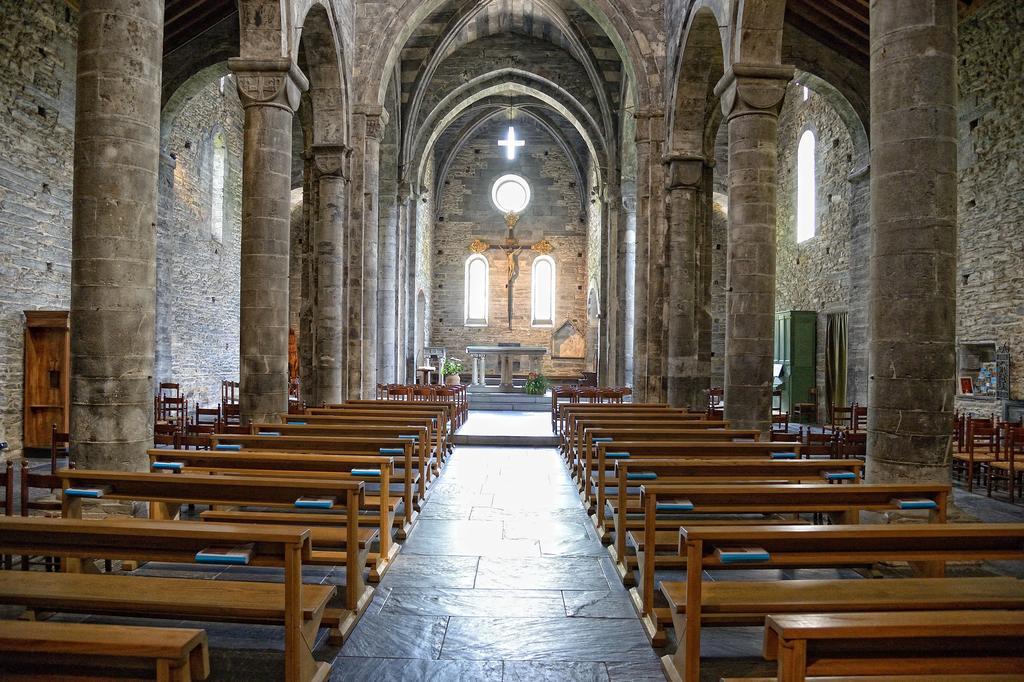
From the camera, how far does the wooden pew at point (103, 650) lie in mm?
1988

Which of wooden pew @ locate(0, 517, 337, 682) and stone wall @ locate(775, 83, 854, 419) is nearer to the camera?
wooden pew @ locate(0, 517, 337, 682)

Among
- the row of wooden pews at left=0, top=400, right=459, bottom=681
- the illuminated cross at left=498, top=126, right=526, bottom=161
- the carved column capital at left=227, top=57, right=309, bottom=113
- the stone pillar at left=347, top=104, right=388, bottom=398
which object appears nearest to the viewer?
the row of wooden pews at left=0, top=400, right=459, bottom=681

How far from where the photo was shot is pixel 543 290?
31.0 m

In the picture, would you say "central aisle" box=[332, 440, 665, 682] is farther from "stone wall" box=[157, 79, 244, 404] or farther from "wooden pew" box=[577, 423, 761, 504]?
"stone wall" box=[157, 79, 244, 404]

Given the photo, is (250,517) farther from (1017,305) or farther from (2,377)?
(1017,305)

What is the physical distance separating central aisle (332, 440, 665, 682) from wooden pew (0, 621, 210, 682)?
1.44m

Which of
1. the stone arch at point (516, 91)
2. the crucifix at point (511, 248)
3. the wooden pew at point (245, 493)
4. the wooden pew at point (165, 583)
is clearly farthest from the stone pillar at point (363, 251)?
the crucifix at point (511, 248)

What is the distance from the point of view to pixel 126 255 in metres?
5.59

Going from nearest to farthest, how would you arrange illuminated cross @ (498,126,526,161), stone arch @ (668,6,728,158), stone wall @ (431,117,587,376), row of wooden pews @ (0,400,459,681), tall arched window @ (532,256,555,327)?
row of wooden pews @ (0,400,459,681)
stone arch @ (668,6,728,158)
illuminated cross @ (498,126,526,161)
stone wall @ (431,117,587,376)
tall arched window @ (532,256,555,327)

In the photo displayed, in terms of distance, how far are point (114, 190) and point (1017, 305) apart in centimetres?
1243

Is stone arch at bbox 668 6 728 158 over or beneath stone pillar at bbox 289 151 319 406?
over

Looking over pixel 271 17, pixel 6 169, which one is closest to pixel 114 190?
pixel 271 17

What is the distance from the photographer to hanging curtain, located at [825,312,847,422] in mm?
17234

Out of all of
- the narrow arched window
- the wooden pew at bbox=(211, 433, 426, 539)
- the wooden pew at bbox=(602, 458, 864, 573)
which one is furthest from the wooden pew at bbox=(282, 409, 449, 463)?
the narrow arched window
